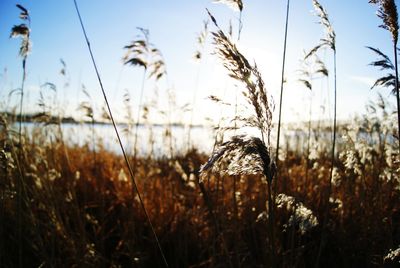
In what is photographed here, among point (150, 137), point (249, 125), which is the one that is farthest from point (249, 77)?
point (150, 137)

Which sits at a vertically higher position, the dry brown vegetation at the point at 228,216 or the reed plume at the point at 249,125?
the reed plume at the point at 249,125

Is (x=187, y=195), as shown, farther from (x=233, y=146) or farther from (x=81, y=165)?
(x=233, y=146)

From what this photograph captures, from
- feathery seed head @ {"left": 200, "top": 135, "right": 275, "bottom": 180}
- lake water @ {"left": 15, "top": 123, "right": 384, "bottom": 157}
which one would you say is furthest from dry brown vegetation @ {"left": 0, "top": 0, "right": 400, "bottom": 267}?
lake water @ {"left": 15, "top": 123, "right": 384, "bottom": 157}

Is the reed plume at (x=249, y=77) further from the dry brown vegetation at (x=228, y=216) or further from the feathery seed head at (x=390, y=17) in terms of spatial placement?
the feathery seed head at (x=390, y=17)

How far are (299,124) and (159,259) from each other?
3.65 metres

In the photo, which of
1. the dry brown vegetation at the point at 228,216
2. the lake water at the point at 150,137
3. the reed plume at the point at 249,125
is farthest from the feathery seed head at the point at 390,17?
the lake water at the point at 150,137

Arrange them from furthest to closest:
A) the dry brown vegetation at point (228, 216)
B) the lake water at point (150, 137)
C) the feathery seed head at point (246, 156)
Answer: the lake water at point (150, 137)
the dry brown vegetation at point (228, 216)
the feathery seed head at point (246, 156)

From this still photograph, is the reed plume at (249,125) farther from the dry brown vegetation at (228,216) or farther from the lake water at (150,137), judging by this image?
the lake water at (150,137)

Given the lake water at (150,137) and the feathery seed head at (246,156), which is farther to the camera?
the lake water at (150,137)

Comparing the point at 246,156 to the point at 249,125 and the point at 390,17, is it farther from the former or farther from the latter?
the point at 390,17

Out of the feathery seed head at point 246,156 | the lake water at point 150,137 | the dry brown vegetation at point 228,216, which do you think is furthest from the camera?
the lake water at point 150,137

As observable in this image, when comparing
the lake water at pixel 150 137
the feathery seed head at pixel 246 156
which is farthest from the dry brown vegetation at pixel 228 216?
the lake water at pixel 150 137

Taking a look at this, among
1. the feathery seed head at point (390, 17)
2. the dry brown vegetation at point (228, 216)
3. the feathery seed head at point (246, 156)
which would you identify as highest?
the feathery seed head at point (390, 17)

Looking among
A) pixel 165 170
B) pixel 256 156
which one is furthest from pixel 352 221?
pixel 165 170
